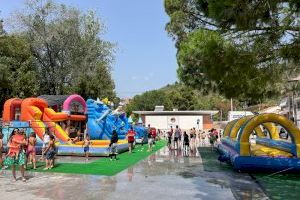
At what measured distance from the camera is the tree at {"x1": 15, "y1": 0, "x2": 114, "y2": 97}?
127ft

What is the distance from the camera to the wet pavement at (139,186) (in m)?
10.2

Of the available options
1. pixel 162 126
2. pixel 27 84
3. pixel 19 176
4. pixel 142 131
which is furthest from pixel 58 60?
pixel 19 176

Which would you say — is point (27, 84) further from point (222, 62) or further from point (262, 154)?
point (222, 62)

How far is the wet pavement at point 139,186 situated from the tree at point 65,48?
26.2m

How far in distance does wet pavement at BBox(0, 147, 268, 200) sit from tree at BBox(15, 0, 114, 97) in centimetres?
2618

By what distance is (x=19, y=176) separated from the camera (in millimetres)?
13406

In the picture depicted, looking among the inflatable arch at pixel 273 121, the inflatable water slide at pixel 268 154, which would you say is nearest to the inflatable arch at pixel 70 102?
the inflatable water slide at pixel 268 154

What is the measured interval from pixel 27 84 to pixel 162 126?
2202cm

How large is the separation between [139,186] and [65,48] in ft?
99.3

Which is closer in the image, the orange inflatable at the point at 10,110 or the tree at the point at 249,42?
the tree at the point at 249,42

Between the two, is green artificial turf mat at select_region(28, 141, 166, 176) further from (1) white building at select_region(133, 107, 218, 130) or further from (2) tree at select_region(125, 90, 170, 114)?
(2) tree at select_region(125, 90, 170, 114)

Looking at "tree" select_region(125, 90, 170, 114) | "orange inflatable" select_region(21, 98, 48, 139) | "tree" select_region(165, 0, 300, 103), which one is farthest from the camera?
"tree" select_region(125, 90, 170, 114)

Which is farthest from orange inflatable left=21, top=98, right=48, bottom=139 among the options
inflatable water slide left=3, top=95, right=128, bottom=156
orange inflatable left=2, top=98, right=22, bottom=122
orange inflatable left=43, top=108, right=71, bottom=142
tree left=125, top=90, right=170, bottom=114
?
tree left=125, top=90, right=170, bottom=114

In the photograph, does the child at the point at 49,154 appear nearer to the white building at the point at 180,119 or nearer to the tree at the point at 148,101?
the white building at the point at 180,119
